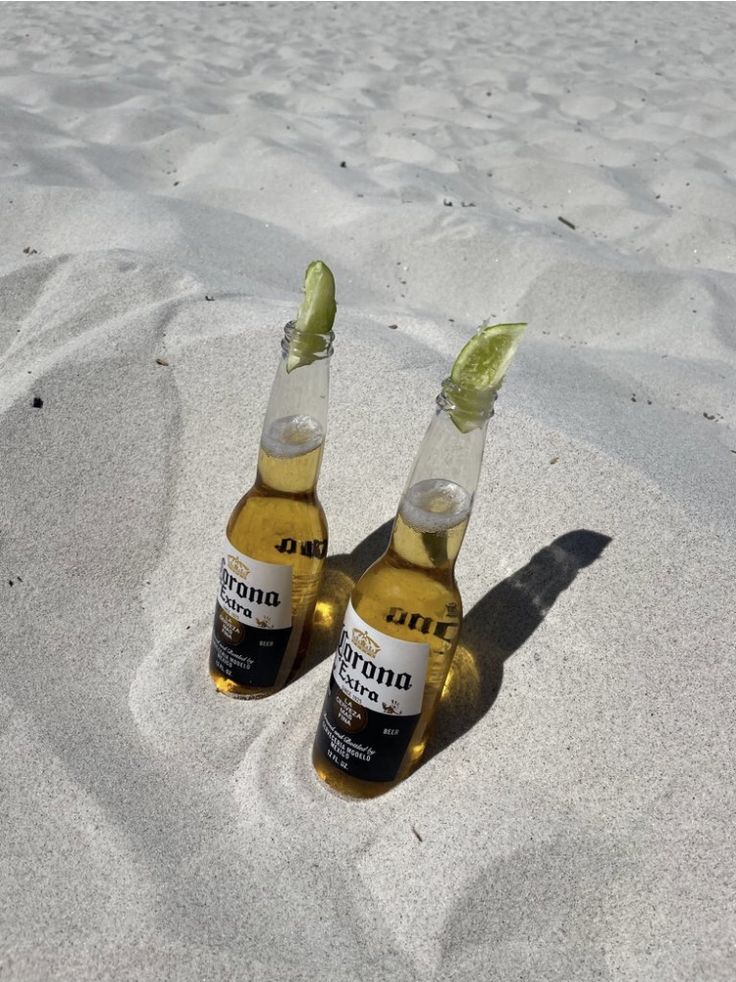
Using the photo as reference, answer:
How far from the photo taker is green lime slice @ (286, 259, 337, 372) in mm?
1050

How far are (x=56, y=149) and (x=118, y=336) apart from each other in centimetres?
176

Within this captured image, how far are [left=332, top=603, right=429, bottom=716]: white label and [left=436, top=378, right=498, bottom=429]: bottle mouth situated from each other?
319mm

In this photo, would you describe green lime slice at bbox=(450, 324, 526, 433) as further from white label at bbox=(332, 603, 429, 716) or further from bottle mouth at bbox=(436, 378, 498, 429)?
white label at bbox=(332, 603, 429, 716)

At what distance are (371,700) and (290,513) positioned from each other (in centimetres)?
31

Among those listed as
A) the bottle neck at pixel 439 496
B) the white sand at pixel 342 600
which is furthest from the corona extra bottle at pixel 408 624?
the white sand at pixel 342 600

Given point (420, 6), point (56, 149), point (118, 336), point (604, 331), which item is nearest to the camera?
point (118, 336)

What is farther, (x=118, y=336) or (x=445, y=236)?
(x=445, y=236)

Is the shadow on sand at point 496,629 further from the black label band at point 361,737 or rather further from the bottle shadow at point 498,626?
the black label band at point 361,737

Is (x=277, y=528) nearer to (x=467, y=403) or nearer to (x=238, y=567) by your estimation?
(x=238, y=567)

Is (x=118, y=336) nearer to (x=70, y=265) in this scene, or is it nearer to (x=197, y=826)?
(x=70, y=265)

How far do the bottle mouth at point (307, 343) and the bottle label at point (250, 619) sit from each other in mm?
323

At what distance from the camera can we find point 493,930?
1.13 m

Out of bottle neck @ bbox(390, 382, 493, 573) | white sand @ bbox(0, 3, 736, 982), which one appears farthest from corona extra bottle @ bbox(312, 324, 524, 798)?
white sand @ bbox(0, 3, 736, 982)

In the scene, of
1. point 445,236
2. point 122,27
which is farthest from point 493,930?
point 122,27
